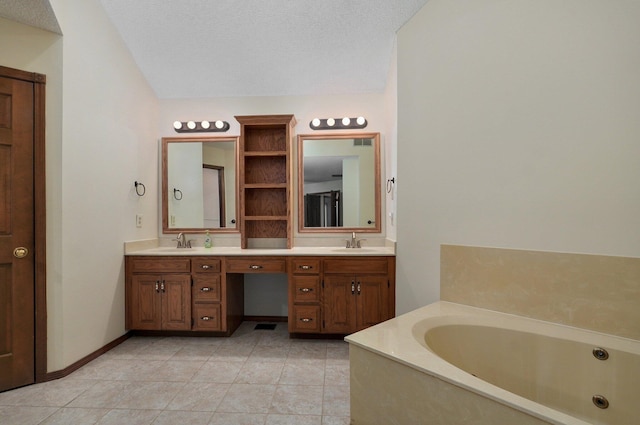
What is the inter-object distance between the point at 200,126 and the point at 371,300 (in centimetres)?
258

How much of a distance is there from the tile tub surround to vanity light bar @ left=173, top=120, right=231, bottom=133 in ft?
8.42

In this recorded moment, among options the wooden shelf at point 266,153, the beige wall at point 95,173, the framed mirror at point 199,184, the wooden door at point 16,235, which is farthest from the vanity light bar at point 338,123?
the wooden door at point 16,235

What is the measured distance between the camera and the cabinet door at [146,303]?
8.71 ft

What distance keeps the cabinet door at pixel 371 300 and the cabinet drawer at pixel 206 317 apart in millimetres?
1293

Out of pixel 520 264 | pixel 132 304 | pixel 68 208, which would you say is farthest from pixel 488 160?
pixel 132 304

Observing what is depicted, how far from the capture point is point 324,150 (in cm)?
312

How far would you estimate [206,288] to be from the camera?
2648mm

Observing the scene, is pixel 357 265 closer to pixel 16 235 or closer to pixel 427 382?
pixel 427 382

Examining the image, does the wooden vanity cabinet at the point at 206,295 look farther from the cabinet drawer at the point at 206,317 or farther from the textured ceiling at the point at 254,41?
the textured ceiling at the point at 254,41

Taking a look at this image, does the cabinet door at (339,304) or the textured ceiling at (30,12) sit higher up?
the textured ceiling at (30,12)

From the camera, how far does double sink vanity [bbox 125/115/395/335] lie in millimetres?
2561

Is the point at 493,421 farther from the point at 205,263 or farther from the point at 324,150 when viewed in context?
the point at 324,150

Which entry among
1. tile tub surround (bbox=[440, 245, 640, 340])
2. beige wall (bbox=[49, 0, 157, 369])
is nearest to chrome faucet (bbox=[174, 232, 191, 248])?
beige wall (bbox=[49, 0, 157, 369])

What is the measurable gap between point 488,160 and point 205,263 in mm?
2408
